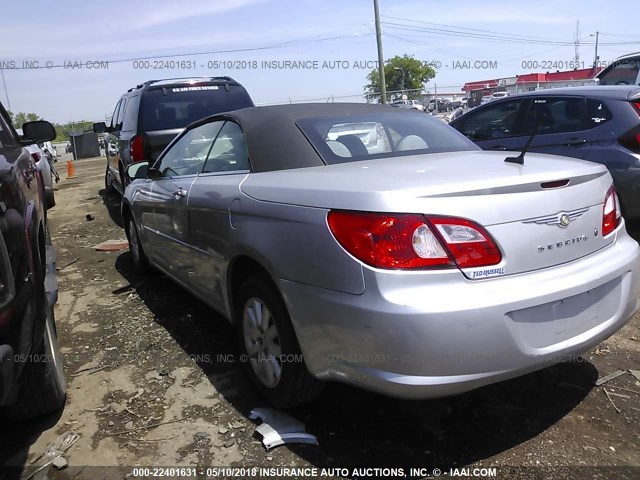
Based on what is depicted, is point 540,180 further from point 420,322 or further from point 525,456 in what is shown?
Answer: point 525,456

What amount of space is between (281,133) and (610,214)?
5.93ft

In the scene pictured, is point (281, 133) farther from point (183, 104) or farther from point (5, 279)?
point (183, 104)

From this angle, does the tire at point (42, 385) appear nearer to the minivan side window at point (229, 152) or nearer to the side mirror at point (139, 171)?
the minivan side window at point (229, 152)

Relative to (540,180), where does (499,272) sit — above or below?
below

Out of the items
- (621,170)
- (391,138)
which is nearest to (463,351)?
(391,138)

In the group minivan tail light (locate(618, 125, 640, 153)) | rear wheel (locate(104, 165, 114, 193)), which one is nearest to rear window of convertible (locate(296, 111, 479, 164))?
minivan tail light (locate(618, 125, 640, 153))

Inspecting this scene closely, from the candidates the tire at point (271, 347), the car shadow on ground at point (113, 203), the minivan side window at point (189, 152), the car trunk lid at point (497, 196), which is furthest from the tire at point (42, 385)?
the car shadow on ground at point (113, 203)

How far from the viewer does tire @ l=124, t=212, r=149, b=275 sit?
5292mm

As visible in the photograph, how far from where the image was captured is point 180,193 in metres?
3.73

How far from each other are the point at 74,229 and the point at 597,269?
25.5 ft

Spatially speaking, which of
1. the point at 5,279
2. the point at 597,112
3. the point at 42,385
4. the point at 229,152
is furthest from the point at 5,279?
the point at 597,112

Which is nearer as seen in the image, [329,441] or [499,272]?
[499,272]

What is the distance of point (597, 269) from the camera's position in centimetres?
246

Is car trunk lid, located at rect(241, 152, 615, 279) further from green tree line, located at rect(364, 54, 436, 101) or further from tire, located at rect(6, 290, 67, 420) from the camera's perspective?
green tree line, located at rect(364, 54, 436, 101)
